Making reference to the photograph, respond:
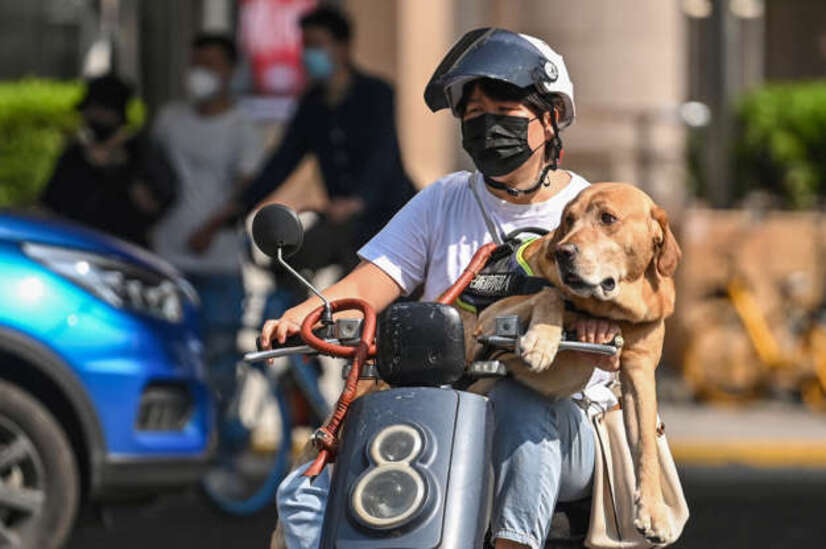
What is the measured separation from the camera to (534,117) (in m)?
4.61

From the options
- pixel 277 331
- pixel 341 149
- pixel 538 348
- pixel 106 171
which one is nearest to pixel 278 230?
pixel 277 331

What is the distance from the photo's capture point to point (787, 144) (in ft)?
52.3

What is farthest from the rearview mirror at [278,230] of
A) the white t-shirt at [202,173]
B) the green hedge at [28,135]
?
the green hedge at [28,135]

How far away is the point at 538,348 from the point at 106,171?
624cm

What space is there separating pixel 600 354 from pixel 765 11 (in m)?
14.9

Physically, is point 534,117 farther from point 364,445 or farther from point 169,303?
point 169,303

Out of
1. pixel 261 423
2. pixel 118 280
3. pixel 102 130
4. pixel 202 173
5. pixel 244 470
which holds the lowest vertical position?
pixel 244 470

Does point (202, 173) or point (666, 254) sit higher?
point (202, 173)

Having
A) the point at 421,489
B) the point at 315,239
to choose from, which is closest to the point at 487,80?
the point at 421,489

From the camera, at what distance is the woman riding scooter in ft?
13.7

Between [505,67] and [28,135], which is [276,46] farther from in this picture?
[505,67]

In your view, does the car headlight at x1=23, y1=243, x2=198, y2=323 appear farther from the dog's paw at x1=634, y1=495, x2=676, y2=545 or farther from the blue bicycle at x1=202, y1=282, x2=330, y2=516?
the dog's paw at x1=634, y1=495, x2=676, y2=545

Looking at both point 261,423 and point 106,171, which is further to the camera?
point 261,423

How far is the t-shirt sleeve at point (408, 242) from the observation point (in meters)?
4.79
